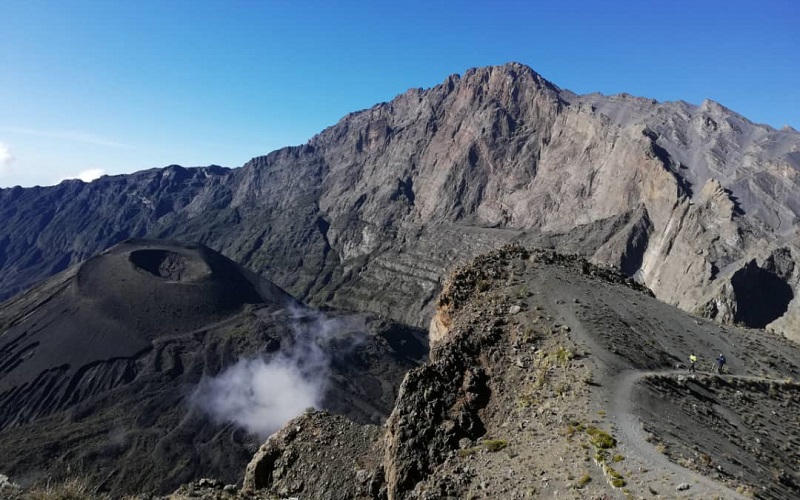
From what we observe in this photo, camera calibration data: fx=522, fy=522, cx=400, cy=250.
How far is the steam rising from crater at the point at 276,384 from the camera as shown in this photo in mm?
82000

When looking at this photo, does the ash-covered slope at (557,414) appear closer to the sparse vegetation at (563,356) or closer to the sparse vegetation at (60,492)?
the sparse vegetation at (563,356)

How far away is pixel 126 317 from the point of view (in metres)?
103

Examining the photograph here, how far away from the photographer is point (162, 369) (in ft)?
309

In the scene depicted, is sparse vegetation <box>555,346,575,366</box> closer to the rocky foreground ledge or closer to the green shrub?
the rocky foreground ledge

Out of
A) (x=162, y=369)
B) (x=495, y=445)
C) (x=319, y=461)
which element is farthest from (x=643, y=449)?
(x=162, y=369)

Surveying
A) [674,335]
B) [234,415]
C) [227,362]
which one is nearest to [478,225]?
[227,362]

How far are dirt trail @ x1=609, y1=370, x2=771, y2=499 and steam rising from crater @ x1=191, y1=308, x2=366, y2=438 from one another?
67944 mm

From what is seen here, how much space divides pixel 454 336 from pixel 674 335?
1286 cm

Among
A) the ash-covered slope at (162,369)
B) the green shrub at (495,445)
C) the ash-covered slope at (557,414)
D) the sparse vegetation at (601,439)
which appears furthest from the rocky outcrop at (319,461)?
the ash-covered slope at (162,369)

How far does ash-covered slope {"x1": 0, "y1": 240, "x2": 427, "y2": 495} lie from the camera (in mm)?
71000

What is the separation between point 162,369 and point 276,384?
21394 millimetres

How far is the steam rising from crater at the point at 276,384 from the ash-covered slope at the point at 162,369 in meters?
0.30

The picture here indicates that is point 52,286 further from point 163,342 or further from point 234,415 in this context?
point 234,415

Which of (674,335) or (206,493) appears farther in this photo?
(674,335)
